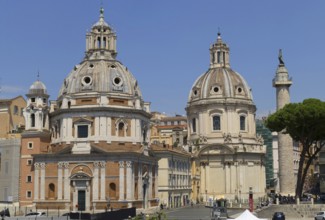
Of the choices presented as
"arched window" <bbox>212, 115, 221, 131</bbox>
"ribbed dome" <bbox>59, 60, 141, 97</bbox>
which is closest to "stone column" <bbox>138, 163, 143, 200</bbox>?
"ribbed dome" <bbox>59, 60, 141, 97</bbox>

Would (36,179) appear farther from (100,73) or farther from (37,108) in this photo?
(100,73)

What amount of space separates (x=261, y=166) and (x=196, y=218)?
4526 centimetres

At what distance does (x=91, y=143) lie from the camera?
69.1m

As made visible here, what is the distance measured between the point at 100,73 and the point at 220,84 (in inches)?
1360

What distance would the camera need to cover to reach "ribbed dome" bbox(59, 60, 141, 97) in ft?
235

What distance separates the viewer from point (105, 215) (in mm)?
46844

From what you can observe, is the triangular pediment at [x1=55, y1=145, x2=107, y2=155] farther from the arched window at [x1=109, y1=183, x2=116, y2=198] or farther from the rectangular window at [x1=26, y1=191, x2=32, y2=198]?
the rectangular window at [x1=26, y1=191, x2=32, y2=198]

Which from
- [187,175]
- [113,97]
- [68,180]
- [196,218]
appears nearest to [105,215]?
[196,218]

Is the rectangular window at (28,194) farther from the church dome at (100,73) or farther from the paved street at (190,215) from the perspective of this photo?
the paved street at (190,215)

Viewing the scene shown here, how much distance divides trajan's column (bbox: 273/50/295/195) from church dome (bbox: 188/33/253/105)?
25.7 meters

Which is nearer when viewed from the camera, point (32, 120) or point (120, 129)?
point (120, 129)

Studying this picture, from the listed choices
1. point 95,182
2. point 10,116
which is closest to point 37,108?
point 10,116

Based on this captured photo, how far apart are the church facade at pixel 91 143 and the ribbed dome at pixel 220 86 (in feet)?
88.9

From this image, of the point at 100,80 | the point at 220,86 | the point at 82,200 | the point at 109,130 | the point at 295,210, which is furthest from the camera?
the point at 220,86
